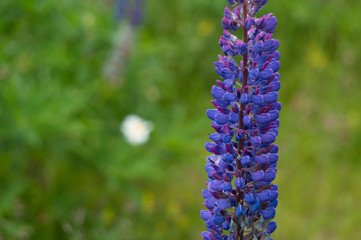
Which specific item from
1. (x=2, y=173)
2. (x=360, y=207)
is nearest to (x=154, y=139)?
(x=2, y=173)

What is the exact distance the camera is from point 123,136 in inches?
165

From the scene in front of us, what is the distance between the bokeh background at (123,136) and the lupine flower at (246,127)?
1.77 metres

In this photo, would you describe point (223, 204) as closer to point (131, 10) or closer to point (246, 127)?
point (246, 127)

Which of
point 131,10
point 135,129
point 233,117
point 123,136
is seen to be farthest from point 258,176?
point 131,10

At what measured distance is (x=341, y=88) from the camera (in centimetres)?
512

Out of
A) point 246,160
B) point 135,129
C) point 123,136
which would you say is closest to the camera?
point 246,160

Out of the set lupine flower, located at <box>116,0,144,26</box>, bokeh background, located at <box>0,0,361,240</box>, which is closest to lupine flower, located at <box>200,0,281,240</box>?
bokeh background, located at <box>0,0,361,240</box>

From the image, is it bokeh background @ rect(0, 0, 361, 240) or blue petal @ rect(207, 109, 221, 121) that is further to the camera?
bokeh background @ rect(0, 0, 361, 240)

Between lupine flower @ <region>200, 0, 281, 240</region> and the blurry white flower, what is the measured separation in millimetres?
2549

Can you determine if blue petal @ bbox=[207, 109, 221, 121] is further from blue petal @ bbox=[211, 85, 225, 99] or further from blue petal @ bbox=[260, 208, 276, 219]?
blue petal @ bbox=[260, 208, 276, 219]

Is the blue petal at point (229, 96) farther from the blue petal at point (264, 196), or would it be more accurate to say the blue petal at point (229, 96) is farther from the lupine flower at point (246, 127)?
the blue petal at point (264, 196)

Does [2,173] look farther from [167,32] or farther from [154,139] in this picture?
[167,32]

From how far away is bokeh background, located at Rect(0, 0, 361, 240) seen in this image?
3436 mm

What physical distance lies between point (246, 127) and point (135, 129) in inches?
105
